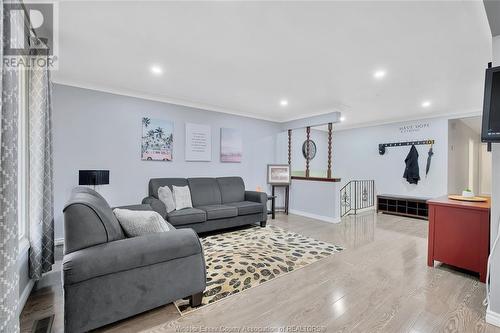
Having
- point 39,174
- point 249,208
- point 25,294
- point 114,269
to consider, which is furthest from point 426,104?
point 25,294

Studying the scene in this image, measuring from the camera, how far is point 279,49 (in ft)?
8.41

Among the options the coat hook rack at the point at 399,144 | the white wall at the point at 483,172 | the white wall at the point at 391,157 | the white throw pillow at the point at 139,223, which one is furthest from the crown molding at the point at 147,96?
the white wall at the point at 483,172

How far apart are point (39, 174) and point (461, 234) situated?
14.7 feet

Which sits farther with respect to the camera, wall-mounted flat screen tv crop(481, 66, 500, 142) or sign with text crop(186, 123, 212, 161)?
sign with text crop(186, 123, 212, 161)

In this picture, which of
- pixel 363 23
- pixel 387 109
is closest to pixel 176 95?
pixel 363 23

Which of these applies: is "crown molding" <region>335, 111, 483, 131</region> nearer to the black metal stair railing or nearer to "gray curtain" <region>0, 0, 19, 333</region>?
the black metal stair railing

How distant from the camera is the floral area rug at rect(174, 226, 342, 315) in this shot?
2.35 meters

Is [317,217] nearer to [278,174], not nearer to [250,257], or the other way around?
[278,174]

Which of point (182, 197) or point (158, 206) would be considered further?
point (182, 197)

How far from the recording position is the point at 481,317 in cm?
191

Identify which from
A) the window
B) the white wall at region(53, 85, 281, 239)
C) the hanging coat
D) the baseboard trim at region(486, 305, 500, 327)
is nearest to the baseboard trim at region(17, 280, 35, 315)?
the window

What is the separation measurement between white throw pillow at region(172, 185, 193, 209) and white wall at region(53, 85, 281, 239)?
551 mm

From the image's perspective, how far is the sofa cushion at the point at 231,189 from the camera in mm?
4766

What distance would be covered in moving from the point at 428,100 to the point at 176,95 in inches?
182
